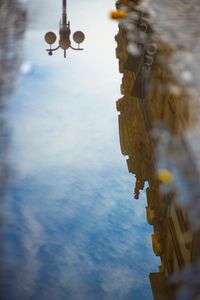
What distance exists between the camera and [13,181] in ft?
32.2

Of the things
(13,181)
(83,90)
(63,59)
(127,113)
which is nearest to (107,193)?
(13,181)

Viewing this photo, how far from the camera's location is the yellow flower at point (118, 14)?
61.1 feet

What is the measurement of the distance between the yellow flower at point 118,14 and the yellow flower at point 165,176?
35.7 feet

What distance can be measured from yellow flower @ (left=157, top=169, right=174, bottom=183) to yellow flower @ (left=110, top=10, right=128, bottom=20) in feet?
35.7

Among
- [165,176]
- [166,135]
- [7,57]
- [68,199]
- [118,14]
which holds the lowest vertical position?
[68,199]

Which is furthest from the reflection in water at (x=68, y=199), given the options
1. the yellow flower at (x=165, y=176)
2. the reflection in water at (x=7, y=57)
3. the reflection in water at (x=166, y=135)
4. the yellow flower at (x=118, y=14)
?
the yellow flower at (x=118, y=14)

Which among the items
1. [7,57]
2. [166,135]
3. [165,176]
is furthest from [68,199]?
[7,57]

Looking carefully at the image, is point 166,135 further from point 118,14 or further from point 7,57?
point 118,14

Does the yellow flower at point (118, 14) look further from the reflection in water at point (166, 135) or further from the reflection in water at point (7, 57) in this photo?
the reflection in water at point (7, 57)

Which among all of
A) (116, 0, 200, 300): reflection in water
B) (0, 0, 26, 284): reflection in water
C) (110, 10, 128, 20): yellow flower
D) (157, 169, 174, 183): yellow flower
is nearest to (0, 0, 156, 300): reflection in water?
(0, 0, 26, 284): reflection in water

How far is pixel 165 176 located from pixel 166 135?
1377mm

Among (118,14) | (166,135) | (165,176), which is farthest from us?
(118,14)

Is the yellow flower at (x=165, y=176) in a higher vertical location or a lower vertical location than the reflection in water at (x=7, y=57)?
lower

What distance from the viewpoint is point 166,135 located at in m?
10.4
